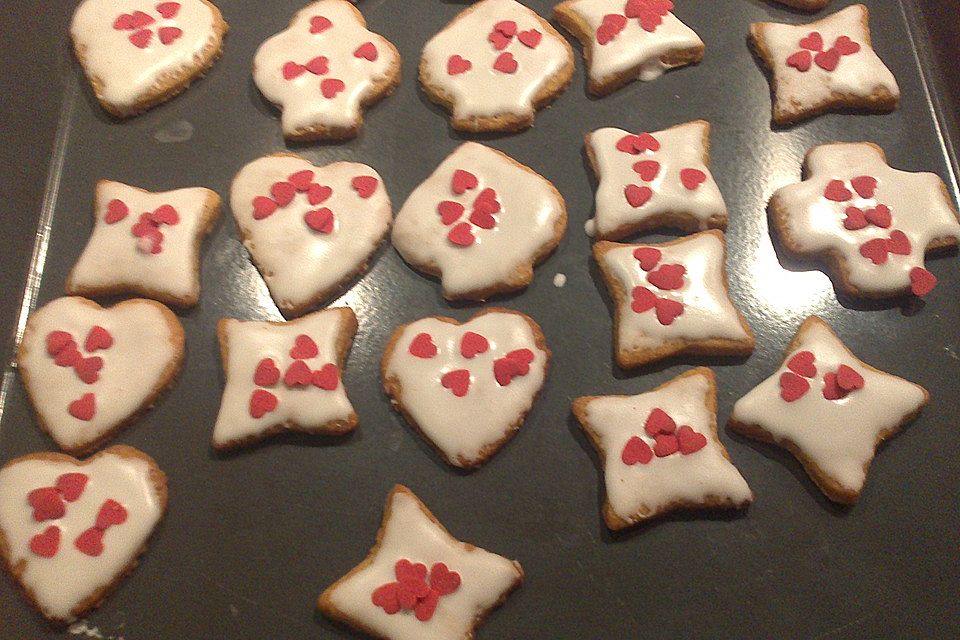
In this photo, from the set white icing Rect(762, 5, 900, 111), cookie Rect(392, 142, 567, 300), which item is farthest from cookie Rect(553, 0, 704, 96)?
cookie Rect(392, 142, 567, 300)

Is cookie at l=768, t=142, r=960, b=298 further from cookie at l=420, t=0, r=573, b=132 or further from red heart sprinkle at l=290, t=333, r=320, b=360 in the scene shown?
red heart sprinkle at l=290, t=333, r=320, b=360

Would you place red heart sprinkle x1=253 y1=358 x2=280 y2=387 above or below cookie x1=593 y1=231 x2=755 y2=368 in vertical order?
below

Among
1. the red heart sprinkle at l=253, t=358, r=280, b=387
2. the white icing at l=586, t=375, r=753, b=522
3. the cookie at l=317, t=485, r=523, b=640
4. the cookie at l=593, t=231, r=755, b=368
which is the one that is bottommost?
the cookie at l=317, t=485, r=523, b=640

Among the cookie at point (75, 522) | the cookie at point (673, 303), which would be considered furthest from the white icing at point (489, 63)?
the cookie at point (75, 522)

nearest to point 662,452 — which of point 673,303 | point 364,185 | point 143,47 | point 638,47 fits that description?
point 673,303

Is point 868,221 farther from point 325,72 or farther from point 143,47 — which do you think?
point 143,47

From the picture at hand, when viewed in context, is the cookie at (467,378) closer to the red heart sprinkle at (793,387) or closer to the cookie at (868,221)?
the red heart sprinkle at (793,387)

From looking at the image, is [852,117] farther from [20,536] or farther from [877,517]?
[20,536]
